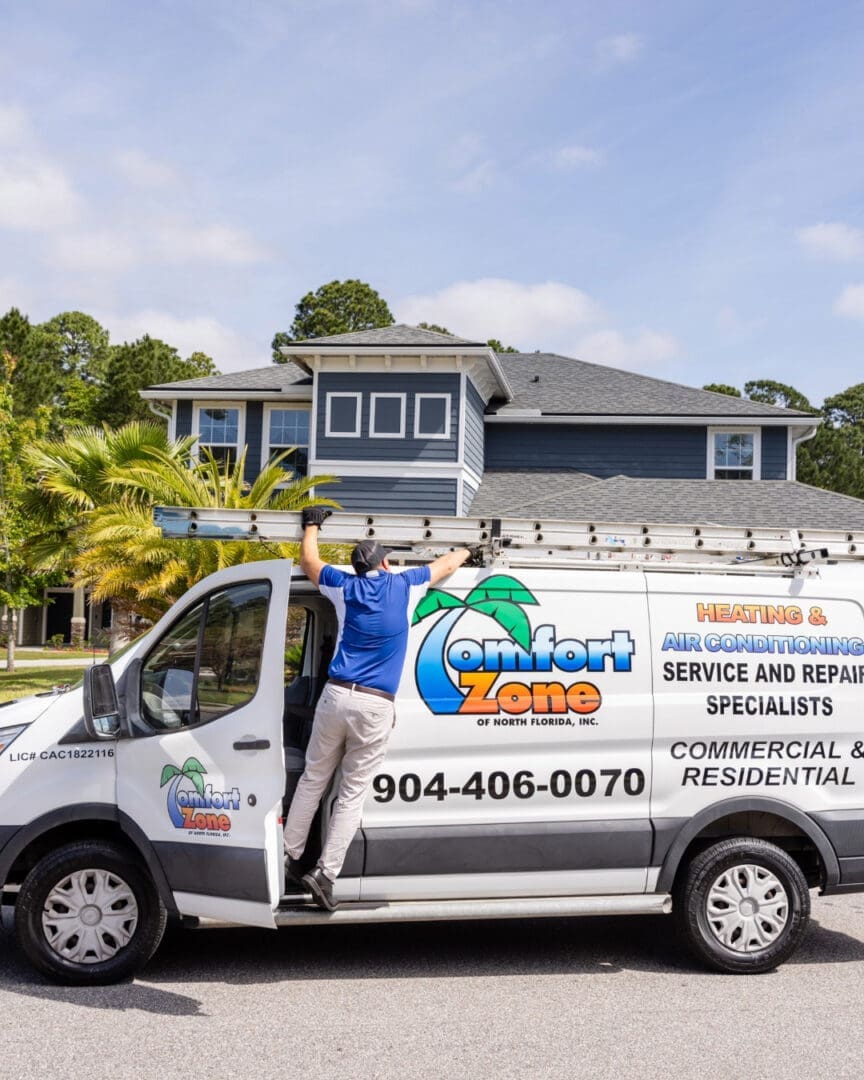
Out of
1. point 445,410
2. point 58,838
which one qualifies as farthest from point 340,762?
point 445,410

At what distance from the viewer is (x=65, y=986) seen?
4949 millimetres

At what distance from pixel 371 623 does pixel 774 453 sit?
1975 cm

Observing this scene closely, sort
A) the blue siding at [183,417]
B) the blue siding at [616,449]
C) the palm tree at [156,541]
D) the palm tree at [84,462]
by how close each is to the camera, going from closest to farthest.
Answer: the palm tree at [156,541] → the palm tree at [84,462] → the blue siding at [616,449] → the blue siding at [183,417]

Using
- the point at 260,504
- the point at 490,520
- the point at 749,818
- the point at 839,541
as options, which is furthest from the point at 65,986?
the point at 260,504

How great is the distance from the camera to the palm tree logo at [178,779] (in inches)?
197

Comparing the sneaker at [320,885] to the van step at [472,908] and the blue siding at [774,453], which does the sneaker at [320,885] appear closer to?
the van step at [472,908]

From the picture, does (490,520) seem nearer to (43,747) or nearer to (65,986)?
(43,747)

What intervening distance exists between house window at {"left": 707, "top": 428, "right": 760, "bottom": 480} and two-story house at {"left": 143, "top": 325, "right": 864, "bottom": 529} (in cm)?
3

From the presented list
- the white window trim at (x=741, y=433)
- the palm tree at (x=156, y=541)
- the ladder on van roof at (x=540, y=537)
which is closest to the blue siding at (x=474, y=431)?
the white window trim at (x=741, y=433)

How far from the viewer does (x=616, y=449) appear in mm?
23500

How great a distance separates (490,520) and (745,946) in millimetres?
2485

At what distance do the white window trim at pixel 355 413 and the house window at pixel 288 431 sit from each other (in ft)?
6.88

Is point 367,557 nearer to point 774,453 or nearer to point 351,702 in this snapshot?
point 351,702

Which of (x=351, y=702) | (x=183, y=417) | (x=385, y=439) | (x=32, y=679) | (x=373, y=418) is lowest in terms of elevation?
(x=32, y=679)
